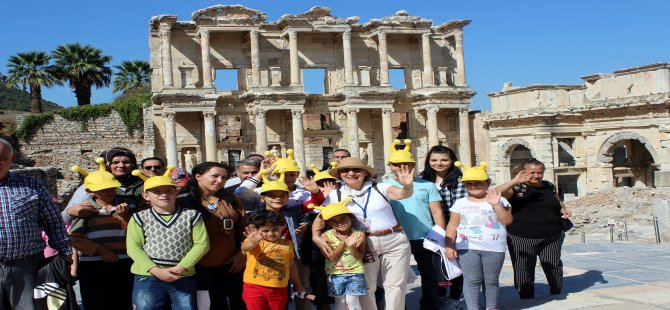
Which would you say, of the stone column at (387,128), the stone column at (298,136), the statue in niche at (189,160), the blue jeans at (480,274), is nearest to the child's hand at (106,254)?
the blue jeans at (480,274)

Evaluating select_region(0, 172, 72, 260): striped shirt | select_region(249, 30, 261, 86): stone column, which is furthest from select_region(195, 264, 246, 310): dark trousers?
select_region(249, 30, 261, 86): stone column

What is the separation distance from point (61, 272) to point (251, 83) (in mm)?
→ 26645

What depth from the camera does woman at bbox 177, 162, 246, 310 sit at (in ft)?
19.6

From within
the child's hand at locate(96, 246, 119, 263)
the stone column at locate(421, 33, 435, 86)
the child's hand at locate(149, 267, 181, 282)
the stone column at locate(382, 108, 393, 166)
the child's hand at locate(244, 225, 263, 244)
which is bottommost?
the child's hand at locate(149, 267, 181, 282)

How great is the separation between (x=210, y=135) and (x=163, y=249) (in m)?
24.1

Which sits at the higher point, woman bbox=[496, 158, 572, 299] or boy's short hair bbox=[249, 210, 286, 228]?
boy's short hair bbox=[249, 210, 286, 228]

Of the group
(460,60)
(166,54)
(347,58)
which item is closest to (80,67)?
(166,54)

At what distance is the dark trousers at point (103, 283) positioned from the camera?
602 centimetres

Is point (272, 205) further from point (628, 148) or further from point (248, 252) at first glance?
point (628, 148)

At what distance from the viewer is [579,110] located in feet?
83.7

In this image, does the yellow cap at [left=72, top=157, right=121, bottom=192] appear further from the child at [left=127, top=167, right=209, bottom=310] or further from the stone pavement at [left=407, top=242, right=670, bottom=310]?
the stone pavement at [left=407, top=242, right=670, bottom=310]

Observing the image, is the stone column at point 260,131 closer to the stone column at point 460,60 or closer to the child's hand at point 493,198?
the stone column at point 460,60

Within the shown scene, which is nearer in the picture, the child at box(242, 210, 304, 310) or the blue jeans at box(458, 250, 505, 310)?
the child at box(242, 210, 304, 310)

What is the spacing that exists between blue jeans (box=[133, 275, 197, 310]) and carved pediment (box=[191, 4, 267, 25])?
2537 centimetres
